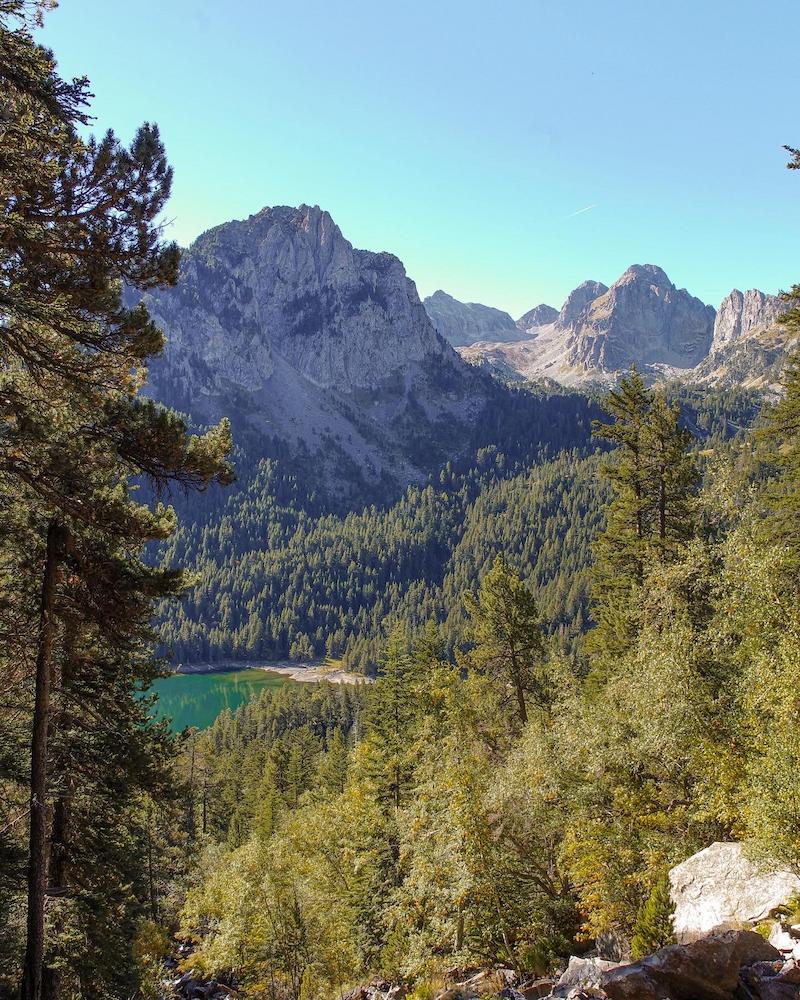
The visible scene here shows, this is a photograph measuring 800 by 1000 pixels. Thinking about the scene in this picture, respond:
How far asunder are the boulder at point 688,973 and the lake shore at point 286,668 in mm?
166018

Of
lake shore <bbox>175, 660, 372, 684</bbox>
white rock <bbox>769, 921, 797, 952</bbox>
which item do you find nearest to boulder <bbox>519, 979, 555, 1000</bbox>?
white rock <bbox>769, 921, 797, 952</bbox>

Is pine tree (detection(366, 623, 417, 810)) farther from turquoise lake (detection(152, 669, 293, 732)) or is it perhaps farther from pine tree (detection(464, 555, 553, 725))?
turquoise lake (detection(152, 669, 293, 732))

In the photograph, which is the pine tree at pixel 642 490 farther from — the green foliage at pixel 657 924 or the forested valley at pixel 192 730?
the green foliage at pixel 657 924

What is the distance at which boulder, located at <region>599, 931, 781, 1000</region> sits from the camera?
28.8 feet

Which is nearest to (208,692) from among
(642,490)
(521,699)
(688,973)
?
(521,699)

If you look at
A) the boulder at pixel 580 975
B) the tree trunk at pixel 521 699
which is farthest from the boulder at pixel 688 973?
the tree trunk at pixel 521 699

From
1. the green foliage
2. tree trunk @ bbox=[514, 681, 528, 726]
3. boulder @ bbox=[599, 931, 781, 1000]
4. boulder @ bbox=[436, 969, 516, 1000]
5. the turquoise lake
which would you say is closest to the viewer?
boulder @ bbox=[599, 931, 781, 1000]

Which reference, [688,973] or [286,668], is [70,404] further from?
[286,668]

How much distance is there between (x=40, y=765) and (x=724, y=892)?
13138 mm

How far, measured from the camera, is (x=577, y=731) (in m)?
15.8

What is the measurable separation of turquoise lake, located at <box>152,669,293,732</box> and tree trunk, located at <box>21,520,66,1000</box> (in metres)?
127

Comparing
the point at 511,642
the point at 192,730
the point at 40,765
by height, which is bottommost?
Result: the point at 192,730

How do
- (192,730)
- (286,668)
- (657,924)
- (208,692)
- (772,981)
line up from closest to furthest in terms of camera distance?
1. (772,981)
2. (657,924)
3. (192,730)
4. (208,692)
5. (286,668)

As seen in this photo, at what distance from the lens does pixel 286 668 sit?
187 m
